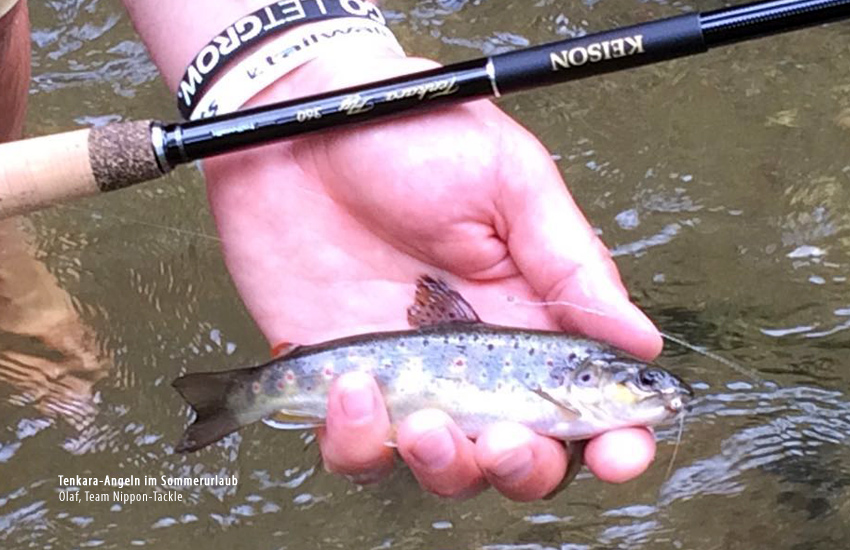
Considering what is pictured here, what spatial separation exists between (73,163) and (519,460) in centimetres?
80

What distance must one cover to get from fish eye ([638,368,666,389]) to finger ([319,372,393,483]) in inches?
14.4

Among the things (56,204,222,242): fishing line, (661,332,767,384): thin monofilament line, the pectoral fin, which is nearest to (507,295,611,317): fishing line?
the pectoral fin

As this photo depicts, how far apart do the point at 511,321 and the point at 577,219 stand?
0.22 metres

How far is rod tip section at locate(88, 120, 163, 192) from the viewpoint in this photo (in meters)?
1.82

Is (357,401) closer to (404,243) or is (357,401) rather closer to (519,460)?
(519,460)

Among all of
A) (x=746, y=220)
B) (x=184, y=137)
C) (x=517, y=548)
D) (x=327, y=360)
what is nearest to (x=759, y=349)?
(x=746, y=220)

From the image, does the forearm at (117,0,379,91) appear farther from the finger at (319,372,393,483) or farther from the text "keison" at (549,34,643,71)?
the finger at (319,372,393,483)

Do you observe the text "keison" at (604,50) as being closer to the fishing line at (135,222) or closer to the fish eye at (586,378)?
the fish eye at (586,378)

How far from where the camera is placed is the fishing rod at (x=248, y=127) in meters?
1.77

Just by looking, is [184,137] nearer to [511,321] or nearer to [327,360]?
[327,360]

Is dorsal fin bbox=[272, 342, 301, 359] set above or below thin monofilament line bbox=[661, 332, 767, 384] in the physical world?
above

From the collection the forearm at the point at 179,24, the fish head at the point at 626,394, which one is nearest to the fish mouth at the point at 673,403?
the fish head at the point at 626,394

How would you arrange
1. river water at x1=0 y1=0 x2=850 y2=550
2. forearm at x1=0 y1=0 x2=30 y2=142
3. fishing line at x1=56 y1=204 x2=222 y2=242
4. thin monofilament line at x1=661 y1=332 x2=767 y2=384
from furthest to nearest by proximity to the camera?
fishing line at x1=56 y1=204 x2=222 y2=242 < thin monofilament line at x1=661 y1=332 x2=767 y2=384 < river water at x1=0 y1=0 x2=850 y2=550 < forearm at x1=0 y1=0 x2=30 y2=142

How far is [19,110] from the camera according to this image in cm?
244
